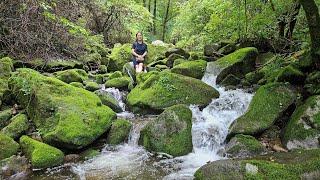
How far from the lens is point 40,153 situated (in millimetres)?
6820

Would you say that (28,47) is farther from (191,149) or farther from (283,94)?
(283,94)

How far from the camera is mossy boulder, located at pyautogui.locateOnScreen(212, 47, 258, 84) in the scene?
36.3 feet

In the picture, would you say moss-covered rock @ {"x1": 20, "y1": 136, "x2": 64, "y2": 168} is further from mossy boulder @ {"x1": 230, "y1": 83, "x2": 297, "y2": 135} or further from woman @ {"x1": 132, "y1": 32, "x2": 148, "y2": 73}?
woman @ {"x1": 132, "y1": 32, "x2": 148, "y2": 73}

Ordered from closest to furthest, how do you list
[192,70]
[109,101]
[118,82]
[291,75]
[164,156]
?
[164,156], [291,75], [109,101], [192,70], [118,82]

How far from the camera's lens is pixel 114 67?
1500 centimetres

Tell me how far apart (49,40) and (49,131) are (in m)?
5.05

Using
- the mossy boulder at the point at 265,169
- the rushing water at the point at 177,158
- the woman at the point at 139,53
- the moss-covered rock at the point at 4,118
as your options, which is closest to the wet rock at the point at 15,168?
the rushing water at the point at 177,158

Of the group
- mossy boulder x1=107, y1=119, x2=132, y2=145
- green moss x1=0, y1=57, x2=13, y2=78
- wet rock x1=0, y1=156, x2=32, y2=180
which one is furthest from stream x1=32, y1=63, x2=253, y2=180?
green moss x1=0, y1=57, x2=13, y2=78

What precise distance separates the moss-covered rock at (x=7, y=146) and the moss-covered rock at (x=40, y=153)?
0.15 metres

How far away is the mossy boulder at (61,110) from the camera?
7285 mm

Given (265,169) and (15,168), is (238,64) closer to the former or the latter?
(265,169)

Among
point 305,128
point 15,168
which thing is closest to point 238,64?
point 305,128

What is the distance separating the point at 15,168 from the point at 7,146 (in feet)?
1.98

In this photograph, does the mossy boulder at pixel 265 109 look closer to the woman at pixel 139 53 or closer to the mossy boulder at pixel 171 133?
the mossy boulder at pixel 171 133
